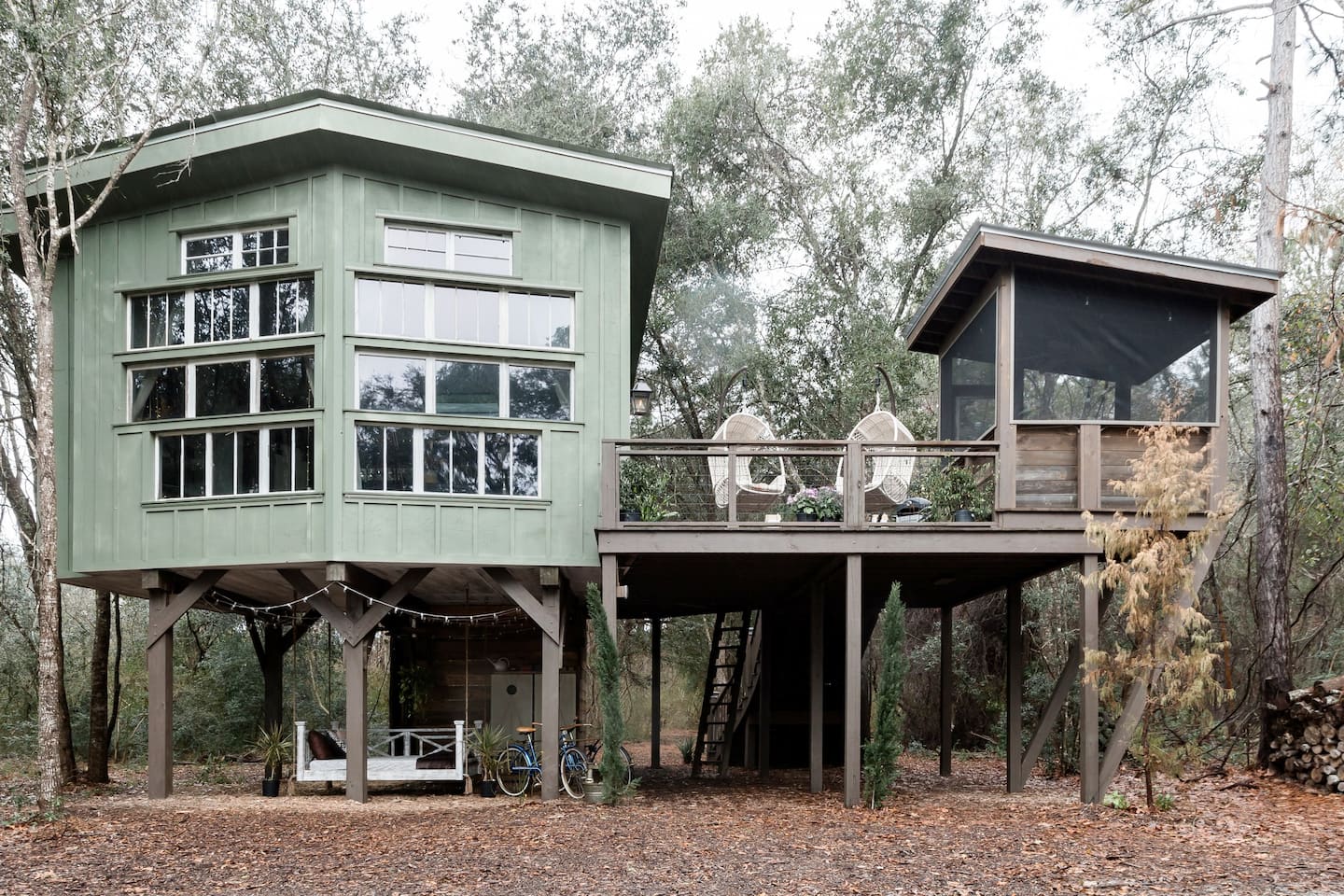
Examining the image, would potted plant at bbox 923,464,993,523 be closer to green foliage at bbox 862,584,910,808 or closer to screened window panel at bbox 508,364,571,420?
green foliage at bbox 862,584,910,808

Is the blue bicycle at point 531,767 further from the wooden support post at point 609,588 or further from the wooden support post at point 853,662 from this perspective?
the wooden support post at point 853,662

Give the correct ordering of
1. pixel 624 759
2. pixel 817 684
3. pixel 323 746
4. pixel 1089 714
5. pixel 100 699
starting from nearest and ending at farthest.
→ pixel 1089 714 < pixel 624 759 < pixel 817 684 < pixel 323 746 < pixel 100 699

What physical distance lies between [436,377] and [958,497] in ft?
17.5

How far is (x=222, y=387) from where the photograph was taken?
1123 centimetres

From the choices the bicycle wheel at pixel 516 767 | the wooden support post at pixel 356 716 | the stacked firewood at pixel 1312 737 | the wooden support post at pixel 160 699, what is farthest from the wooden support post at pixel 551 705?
the stacked firewood at pixel 1312 737

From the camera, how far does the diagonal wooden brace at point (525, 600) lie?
437 inches

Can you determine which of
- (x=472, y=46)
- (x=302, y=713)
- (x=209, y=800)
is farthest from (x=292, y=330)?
(x=472, y=46)

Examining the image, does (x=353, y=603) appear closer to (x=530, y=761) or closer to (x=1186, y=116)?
(x=530, y=761)

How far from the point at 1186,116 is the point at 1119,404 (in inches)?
521

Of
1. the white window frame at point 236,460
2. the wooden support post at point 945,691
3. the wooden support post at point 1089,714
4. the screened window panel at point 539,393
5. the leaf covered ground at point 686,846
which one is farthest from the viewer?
the wooden support post at point 945,691

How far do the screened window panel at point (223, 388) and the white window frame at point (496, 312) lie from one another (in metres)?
1.30

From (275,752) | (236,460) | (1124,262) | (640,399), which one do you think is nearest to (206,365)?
(236,460)

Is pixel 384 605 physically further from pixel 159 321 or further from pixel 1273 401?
pixel 1273 401

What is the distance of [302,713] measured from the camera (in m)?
21.0
